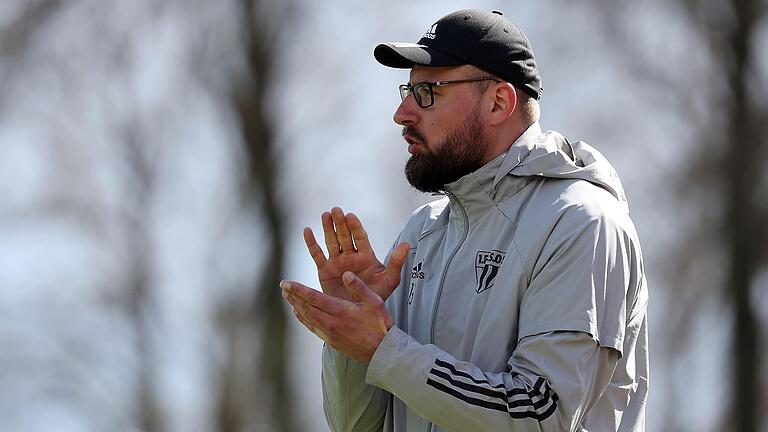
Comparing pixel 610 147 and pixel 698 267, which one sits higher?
pixel 610 147

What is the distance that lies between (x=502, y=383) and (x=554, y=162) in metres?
0.87

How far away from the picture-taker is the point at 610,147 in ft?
63.8

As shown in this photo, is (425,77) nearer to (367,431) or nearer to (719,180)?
(367,431)

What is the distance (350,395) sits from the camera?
5328mm

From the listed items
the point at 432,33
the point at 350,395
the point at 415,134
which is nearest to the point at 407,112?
the point at 415,134

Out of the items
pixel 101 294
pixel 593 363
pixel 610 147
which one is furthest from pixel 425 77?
pixel 101 294

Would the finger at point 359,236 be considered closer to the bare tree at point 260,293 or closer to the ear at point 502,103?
the ear at point 502,103

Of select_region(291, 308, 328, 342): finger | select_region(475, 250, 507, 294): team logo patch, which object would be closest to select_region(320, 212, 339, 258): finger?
select_region(291, 308, 328, 342): finger

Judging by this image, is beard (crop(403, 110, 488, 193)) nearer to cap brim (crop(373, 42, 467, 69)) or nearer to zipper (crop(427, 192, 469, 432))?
zipper (crop(427, 192, 469, 432))

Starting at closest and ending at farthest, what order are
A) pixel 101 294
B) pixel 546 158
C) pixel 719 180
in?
pixel 546 158
pixel 719 180
pixel 101 294

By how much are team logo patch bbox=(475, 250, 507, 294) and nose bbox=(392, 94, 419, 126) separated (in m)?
0.57

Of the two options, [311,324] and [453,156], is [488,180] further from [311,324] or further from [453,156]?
[311,324]

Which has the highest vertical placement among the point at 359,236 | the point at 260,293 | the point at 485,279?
Result: the point at 359,236

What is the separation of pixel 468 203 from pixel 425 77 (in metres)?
0.48
